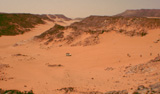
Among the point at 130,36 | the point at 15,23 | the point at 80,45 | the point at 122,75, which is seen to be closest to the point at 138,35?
the point at 130,36

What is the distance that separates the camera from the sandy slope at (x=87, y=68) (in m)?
8.32

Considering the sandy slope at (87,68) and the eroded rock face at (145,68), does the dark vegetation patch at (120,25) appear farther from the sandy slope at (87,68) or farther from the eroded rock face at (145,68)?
the eroded rock face at (145,68)

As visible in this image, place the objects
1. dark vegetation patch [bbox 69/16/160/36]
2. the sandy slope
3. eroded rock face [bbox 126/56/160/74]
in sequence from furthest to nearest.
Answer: dark vegetation patch [bbox 69/16/160/36] → eroded rock face [bbox 126/56/160/74] → the sandy slope

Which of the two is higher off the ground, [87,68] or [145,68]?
[145,68]

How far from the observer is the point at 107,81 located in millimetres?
8766

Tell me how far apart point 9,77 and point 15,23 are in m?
34.2

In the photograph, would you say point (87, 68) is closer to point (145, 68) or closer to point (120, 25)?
point (145, 68)

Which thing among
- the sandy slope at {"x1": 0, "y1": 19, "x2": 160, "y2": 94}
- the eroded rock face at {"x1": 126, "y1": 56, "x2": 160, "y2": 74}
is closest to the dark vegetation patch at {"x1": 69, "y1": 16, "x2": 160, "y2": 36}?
the sandy slope at {"x1": 0, "y1": 19, "x2": 160, "y2": 94}

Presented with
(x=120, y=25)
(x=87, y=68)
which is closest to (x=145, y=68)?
(x=87, y=68)

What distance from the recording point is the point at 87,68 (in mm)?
11984

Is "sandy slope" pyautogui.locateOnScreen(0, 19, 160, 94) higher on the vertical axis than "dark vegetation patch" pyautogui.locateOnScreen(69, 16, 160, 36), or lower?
lower

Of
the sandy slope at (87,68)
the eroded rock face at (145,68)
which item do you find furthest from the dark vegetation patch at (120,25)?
the eroded rock face at (145,68)

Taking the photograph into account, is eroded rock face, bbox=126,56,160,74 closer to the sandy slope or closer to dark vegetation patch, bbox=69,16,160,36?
the sandy slope

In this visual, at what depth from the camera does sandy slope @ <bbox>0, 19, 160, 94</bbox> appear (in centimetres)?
832
